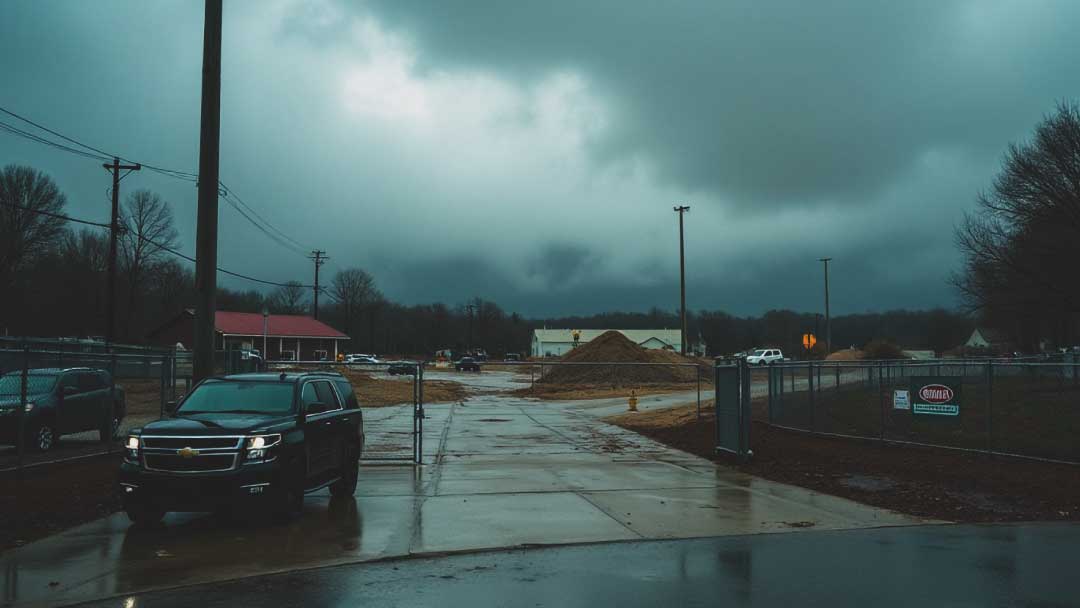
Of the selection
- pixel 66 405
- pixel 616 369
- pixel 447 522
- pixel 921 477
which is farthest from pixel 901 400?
pixel 616 369

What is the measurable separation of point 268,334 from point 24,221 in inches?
1026

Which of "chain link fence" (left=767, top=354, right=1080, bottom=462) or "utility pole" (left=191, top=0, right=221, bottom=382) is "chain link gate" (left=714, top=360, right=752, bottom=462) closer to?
"chain link fence" (left=767, top=354, right=1080, bottom=462)

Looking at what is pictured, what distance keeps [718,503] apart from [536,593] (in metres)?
5.69

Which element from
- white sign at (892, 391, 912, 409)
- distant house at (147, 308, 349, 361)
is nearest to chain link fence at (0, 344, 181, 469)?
white sign at (892, 391, 912, 409)

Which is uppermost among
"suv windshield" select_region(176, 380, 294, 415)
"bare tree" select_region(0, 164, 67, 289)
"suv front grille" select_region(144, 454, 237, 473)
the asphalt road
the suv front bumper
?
"bare tree" select_region(0, 164, 67, 289)

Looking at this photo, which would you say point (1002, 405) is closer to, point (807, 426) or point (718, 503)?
point (807, 426)

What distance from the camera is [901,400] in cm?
1669

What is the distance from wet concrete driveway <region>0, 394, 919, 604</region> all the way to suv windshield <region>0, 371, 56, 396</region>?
6.94 meters

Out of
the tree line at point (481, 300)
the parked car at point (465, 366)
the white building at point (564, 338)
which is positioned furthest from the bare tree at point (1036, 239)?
the white building at point (564, 338)

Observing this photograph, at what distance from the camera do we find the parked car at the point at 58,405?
15.4 m

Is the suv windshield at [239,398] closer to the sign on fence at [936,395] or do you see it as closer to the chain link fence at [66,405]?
the chain link fence at [66,405]

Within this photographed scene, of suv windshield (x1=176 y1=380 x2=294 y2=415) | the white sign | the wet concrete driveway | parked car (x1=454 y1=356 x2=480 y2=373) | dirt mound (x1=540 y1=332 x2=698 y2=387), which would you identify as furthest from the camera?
parked car (x1=454 y1=356 x2=480 y2=373)

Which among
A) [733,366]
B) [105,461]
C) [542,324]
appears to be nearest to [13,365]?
[105,461]

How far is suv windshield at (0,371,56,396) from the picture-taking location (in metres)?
16.0
